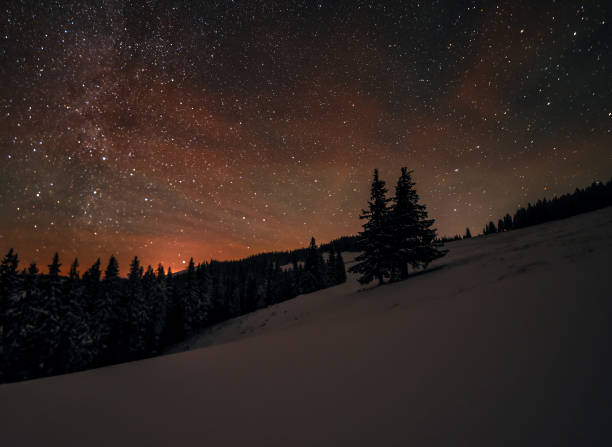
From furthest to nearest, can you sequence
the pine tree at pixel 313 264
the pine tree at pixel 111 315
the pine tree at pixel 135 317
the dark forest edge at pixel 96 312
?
the pine tree at pixel 313 264, the pine tree at pixel 135 317, the pine tree at pixel 111 315, the dark forest edge at pixel 96 312

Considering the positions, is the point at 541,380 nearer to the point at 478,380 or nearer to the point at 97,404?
the point at 478,380

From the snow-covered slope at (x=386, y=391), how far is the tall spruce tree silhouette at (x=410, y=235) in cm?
1275

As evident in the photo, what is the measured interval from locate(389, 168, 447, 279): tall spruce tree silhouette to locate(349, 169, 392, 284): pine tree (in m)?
0.61

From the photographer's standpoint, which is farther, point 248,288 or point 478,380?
point 248,288

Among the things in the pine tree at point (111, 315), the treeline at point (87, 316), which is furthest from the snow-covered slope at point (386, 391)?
the pine tree at point (111, 315)

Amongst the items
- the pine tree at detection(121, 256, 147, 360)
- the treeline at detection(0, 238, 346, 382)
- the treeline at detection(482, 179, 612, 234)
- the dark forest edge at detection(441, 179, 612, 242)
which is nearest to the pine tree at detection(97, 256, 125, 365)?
the treeline at detection(0, 238, 346, 382)

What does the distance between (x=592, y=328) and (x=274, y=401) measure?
4.01m

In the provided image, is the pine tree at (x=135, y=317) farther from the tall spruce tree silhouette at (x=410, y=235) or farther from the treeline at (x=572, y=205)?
the treeline at (x=572, y=205)

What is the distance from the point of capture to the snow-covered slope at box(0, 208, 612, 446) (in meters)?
1.95

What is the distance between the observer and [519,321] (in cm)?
366

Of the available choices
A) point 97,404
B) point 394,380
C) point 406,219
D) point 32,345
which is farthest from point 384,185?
point 32,345

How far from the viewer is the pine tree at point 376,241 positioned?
1836cm

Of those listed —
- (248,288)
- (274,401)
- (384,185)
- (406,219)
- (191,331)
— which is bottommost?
(191,331)

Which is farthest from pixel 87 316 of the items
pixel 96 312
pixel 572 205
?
pixel 572 205
